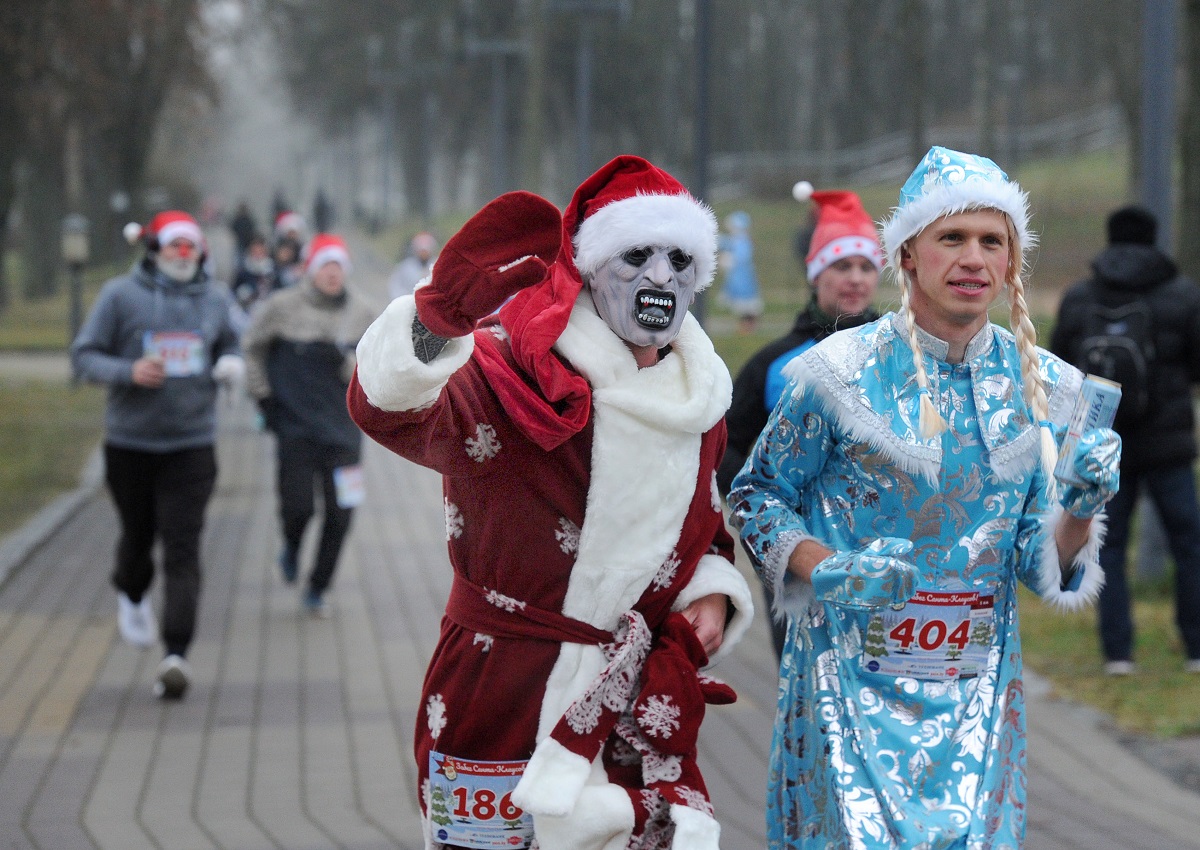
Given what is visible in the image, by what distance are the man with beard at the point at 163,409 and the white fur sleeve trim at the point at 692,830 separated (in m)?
4.27

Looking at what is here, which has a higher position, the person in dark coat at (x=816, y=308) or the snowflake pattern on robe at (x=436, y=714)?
the person in dark coat at (x=816, y=308)

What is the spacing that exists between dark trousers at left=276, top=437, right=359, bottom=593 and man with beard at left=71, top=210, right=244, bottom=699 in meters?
1.29

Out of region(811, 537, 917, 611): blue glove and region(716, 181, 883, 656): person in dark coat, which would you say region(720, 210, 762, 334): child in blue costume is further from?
region(811, 537, 917, 611): blue glove

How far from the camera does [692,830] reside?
3.58 metres

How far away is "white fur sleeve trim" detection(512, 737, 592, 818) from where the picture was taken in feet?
11.5

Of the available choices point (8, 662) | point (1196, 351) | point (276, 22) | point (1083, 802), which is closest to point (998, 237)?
point (1083, 802)

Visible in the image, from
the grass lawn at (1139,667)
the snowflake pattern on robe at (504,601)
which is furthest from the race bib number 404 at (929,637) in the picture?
the grass lawn at (1139,667)

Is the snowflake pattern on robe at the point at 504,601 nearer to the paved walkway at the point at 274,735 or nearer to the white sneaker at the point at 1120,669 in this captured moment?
the paved walkway at the point at 274,735

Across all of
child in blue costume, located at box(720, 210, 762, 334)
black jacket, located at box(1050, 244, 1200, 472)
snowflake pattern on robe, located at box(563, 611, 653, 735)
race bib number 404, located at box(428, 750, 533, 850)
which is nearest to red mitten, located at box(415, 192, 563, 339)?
snowflake pattern on robe, located at box(563, 611, 653, 735)

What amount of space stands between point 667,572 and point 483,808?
61 cm

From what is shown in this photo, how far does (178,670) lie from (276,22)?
4525cm

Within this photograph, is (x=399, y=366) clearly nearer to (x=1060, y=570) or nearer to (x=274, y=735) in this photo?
(x=1060, y=570)

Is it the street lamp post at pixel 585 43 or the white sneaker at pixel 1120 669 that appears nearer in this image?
the white sneaker at pixel 1120 669

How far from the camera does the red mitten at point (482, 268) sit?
3.27 m
